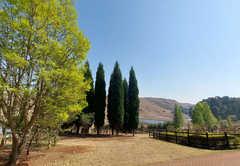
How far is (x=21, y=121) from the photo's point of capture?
277 inches

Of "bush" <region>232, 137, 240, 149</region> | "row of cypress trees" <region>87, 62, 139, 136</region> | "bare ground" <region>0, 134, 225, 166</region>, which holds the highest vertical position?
"row of cypress trees" <region>87, 62, 139, 136</region>

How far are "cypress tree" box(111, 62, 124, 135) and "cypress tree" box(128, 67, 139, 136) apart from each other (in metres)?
2.18

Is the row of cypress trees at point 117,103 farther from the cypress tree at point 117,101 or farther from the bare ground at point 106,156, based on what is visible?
the bare ground at point 106,156

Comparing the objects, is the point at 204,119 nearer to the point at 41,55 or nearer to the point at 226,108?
the point at 41,55

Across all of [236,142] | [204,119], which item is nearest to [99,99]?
[236,142]

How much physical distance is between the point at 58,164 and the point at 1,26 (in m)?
7.54

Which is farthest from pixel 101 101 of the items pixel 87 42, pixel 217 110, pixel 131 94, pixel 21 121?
pixel 217 110

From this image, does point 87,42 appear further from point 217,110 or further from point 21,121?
point 217,110

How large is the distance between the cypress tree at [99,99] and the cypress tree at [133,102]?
562 centimetres

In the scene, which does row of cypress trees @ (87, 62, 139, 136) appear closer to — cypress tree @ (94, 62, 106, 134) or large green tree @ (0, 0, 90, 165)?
Answer: cypress tree @ (94, 62, 106, 134)

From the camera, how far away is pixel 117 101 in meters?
23.8

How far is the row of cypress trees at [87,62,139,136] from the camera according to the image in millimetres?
23344

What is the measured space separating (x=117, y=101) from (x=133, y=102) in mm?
3598

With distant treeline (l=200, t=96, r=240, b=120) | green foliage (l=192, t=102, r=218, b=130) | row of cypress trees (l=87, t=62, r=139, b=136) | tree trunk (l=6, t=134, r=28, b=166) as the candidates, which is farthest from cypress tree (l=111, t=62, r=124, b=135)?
distant treeline (l=200, t=96, r=240, b=120)
